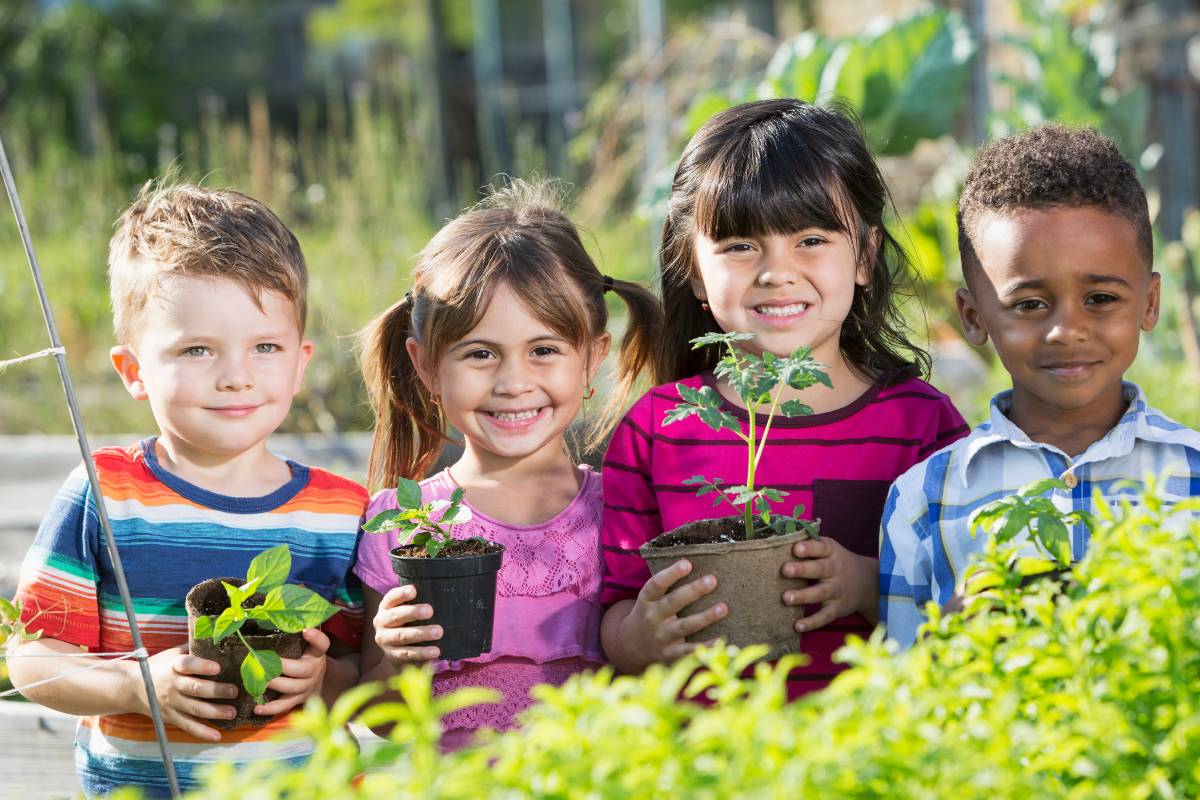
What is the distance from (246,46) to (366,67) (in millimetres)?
2918

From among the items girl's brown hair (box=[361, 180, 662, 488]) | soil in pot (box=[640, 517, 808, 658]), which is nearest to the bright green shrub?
soil in pot (box=[640, 517, 808, 658])

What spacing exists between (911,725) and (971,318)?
1.38 metres

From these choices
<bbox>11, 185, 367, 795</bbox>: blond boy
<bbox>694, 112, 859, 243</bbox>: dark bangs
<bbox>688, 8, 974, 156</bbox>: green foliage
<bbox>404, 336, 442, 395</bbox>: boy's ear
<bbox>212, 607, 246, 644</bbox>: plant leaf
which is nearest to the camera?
<bbox>212, 607, 246, 644</bbox>: plant leaf

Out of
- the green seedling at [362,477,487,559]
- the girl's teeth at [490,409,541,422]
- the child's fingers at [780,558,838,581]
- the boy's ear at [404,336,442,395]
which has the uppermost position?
the boy's ear at [404,336,442,395]

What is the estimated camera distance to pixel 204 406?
2348mm

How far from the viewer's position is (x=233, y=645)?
204 centimetres

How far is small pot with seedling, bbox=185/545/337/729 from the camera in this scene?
200cm

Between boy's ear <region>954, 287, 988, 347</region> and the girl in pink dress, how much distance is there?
0.70 meters

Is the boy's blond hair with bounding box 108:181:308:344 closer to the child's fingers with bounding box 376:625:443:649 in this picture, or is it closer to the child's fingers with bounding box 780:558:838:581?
the child's fingers with bounding box 376:625:443:649

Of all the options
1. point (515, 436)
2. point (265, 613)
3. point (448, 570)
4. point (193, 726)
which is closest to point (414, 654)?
point (448, 570)

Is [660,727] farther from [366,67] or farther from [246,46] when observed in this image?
[366,67]

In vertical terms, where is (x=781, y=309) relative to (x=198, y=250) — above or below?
below

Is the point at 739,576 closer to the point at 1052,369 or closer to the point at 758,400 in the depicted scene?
the point at 758,400

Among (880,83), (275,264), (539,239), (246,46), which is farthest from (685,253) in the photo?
(246,46)
